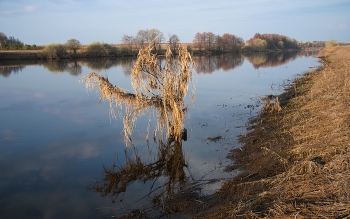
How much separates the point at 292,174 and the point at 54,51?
53101 millimetres

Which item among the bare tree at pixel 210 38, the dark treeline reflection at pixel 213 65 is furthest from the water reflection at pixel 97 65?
the bare tree at pixel 210 38

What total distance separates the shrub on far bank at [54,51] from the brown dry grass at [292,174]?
162ft

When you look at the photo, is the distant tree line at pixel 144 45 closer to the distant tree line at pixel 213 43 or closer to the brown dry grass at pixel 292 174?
the distant tree line at pixel 213 43

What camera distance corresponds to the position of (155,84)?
905 cm

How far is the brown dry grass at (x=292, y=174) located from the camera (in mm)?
4336

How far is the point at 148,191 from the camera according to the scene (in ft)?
22.6

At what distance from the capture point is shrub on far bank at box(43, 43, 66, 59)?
168 feet

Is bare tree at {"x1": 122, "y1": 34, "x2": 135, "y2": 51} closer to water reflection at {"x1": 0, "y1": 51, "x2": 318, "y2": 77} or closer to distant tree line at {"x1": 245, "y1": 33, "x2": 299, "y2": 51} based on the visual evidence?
water reflection at {"x1": 0, "y1": 51, "x2": 318, "y2": 77}

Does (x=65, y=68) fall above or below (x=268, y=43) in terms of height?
below

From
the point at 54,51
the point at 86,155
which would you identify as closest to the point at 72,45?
the point at 54,51

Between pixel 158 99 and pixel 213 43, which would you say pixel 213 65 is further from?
pixel 213 43

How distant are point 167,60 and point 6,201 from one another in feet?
18.1

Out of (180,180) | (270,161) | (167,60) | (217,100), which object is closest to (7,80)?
(217,100)

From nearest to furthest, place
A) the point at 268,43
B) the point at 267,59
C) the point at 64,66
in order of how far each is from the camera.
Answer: the point at 64,66
the point at 267,59
the point at 268,43
